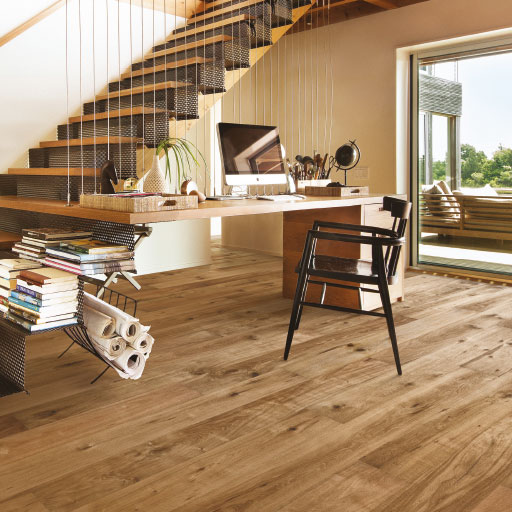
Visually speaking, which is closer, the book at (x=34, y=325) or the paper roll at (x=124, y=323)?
the book at (x=34, y=325)

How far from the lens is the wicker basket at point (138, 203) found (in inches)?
90.8

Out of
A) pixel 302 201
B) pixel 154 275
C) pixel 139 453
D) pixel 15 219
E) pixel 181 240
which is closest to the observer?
pixel 139 453

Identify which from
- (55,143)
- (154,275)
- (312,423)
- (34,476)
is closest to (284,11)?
(55,143)

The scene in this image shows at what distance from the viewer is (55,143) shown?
4.38 meters

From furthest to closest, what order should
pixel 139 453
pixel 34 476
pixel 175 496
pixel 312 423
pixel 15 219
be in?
1. pixel 15 219
2. pixel 312 423
3. pixel 139 453
4. pixel 34 476
5. pixel 175 496

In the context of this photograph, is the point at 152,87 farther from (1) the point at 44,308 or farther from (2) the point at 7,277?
(1) the point at 44,308

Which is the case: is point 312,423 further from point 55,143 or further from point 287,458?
point 55,143

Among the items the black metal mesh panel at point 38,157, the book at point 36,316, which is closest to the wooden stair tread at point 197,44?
the black metal mesh panel at point 38,157

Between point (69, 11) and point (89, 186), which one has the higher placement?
point (69, 11)

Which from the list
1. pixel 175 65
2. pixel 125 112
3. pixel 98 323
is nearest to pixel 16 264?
pixel 98 323

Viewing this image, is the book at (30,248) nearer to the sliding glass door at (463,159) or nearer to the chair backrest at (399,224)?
the chair backrest at (399,224)

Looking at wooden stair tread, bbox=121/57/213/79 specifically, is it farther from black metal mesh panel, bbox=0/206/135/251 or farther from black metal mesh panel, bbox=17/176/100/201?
black metal mesh panel, bbox=0/206/135/251

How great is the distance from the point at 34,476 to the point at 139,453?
0.33 metres

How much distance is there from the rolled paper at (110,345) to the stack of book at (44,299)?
13cm
